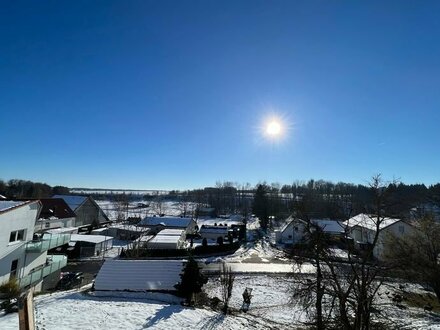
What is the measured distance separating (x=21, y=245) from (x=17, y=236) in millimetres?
728

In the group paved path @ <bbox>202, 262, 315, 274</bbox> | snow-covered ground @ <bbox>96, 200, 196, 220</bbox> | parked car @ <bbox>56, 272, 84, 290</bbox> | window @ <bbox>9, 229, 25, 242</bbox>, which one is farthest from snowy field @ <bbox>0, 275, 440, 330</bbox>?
snow-covered ground @ <bbox>96, 200, 196, 220</bbox>

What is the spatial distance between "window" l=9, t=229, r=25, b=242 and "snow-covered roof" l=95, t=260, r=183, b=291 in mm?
6561

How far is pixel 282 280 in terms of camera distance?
3284cm

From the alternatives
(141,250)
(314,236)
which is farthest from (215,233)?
(314,236)

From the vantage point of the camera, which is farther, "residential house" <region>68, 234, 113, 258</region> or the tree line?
the tree line

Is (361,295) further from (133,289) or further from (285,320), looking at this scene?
(133,289)

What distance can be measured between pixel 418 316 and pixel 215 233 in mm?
42704

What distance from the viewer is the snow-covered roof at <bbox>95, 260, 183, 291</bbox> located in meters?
20.2

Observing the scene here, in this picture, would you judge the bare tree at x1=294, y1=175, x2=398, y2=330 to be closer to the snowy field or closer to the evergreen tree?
the snowy field

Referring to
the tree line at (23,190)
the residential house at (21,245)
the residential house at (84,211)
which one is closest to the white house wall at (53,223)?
the residential house at (84,211)

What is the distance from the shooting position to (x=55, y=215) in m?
54.8

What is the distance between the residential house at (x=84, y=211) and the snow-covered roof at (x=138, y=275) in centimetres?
4354

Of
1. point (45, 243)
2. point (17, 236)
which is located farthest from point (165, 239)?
point (17, 236)

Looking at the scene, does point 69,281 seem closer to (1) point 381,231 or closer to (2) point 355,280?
(2) point 355,280
